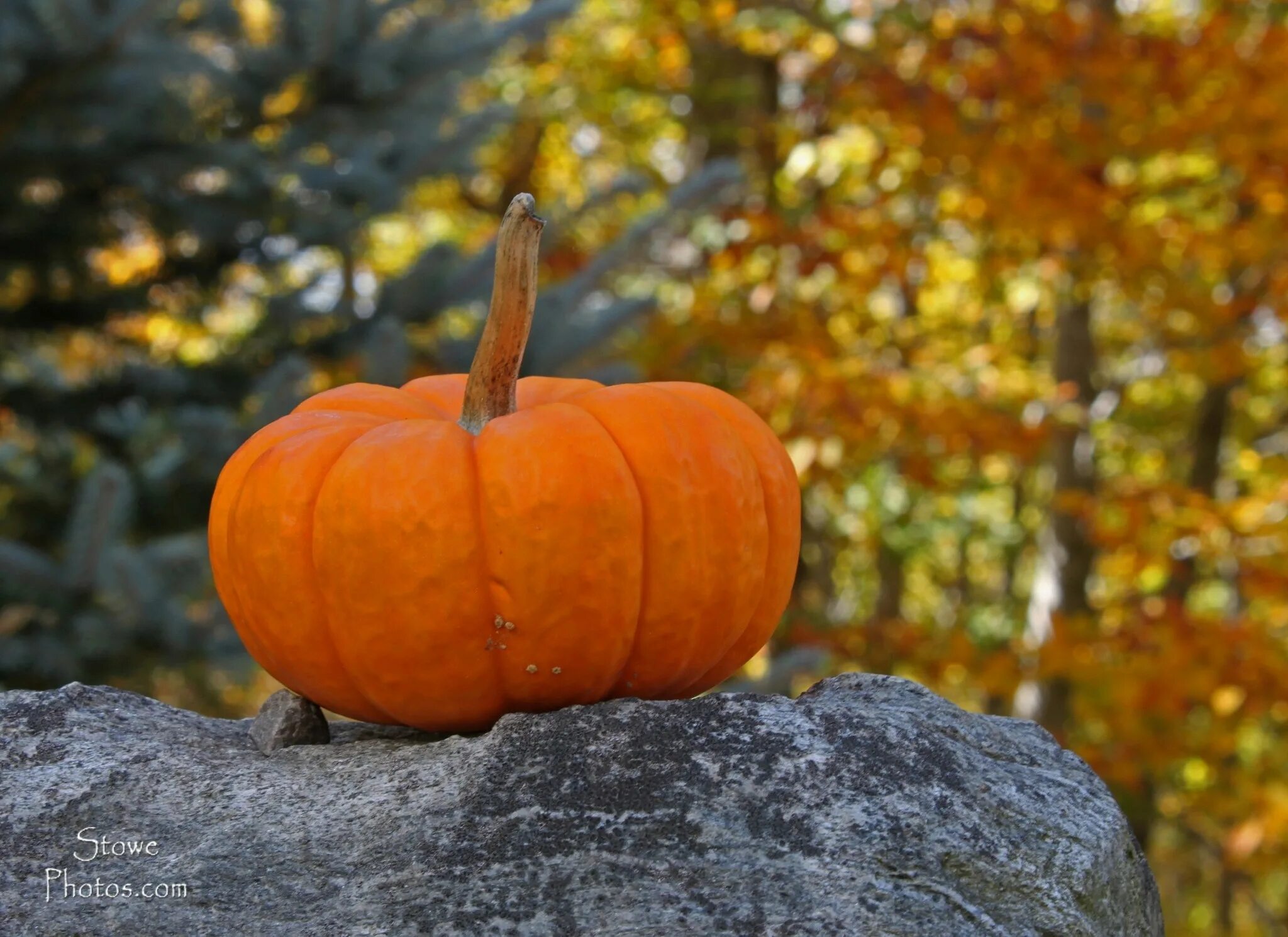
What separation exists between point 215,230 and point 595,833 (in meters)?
3.01

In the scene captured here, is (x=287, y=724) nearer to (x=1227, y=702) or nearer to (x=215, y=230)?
(x=215, y=230)

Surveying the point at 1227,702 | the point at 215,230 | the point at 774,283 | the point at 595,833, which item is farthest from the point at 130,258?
the point at 1227,702

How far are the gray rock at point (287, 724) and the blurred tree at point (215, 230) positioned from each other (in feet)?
4.64

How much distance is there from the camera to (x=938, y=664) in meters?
6.25

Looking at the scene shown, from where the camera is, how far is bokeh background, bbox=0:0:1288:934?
3.46 m

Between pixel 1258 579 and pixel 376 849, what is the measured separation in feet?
14.7

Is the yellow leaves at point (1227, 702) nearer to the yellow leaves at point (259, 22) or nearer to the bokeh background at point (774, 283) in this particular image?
the bokeh background at point (774, 283)

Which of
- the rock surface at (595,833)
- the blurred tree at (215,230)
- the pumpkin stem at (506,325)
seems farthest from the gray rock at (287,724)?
the blurred tree at (215,230)

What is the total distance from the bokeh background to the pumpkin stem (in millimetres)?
1360

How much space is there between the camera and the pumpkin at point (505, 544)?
1.45 meters

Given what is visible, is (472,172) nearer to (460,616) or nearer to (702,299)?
(702,299)

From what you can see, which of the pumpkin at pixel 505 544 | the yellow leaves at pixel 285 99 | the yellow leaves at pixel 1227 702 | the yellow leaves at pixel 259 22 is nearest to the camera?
the pumpkin at pixel 505 544

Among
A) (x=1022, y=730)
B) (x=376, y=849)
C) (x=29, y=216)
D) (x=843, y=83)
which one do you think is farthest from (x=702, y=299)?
(x=376, y=849)

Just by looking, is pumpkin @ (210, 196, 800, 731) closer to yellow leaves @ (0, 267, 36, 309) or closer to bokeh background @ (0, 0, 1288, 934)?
bokeh background @ (0, 0, 1288, 934)
